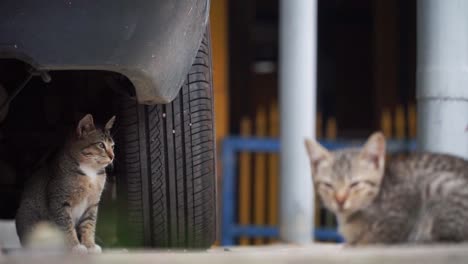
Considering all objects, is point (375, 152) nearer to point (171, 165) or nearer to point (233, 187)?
point (171, 165)

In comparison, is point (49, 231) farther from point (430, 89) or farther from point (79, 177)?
point (430, 89)

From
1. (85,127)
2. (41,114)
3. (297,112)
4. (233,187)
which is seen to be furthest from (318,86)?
(85,127)

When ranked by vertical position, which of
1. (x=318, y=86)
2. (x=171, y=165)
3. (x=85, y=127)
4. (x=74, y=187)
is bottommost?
(x=74, y=187)

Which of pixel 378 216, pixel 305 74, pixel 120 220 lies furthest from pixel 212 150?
pixel 305 74

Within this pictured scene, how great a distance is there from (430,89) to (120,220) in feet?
5.23

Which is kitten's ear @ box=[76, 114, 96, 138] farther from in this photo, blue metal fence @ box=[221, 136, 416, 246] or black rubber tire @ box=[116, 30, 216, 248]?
blue metal fence @ box=[221, 136, 416, 246]

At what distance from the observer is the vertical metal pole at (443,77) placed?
13.3 ft

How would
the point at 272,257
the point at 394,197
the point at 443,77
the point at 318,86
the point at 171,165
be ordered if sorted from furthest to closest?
the point at 318,86, the point at 443,77, the point at 171,165, the point at 394,197, the point at 272,257

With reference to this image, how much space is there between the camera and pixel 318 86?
1124cm

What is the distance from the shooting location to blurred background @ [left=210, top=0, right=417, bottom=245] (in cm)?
821

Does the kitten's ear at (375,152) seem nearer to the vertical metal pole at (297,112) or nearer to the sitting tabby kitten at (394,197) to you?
the sitting tabby kitten at (394,197)

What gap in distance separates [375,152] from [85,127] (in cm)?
135

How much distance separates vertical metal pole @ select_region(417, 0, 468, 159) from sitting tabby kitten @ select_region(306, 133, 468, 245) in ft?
3.41

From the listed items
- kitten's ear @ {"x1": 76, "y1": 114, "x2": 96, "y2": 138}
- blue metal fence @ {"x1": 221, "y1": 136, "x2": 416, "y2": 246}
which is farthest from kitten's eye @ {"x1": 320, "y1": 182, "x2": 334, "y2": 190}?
blue metal fence @ {"x1": 221, "y1": 136, "x2": 416, "y2": 246}
